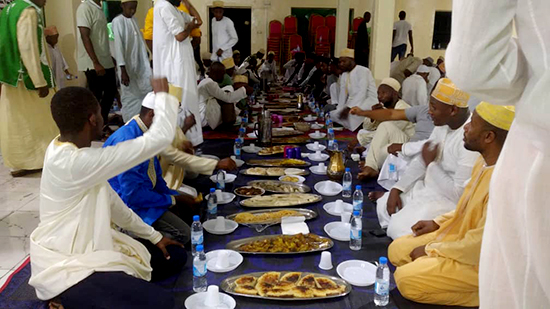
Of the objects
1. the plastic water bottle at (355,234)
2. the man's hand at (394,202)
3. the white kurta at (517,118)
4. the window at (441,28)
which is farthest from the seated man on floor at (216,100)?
the window at (441,28)

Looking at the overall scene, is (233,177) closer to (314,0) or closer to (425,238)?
(425,238)

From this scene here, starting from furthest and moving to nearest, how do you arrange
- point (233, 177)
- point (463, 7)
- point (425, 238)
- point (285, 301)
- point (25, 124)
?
1. point (25, 124)
2. point (233, 177)
3. point (425, 238)
4. point (285, 301)
5. point (463, 7)

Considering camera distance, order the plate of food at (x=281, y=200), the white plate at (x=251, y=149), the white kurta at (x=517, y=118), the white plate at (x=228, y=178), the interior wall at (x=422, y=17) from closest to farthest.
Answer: the white kurta at (x=517, y=118) < the plate of food at (x=281, y=200) < the white plate at (x=228, y=178) < the white plate at (x=251, y=149) < the interior wall at (x=422, y=17)

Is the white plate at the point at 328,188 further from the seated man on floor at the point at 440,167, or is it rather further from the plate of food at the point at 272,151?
the plate of food at the point at 272,151

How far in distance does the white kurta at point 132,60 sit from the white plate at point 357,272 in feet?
13.8

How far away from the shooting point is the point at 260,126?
500cm

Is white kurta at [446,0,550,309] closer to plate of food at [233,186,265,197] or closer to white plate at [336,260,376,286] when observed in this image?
white plate at [336,260,376,286]

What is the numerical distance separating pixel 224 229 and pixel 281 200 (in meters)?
0.59

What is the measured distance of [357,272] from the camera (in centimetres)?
244

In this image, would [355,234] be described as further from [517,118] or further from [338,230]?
[517,118]

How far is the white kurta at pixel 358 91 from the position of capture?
5977 millimetres

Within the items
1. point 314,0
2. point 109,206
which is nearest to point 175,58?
point 109,206

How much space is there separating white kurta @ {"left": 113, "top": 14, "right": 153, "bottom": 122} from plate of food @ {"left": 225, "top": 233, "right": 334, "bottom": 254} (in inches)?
146

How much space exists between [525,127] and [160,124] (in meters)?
1.47
